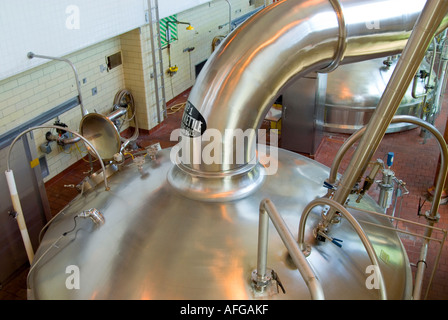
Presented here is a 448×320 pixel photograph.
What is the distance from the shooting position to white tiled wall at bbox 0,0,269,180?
718 centimetres

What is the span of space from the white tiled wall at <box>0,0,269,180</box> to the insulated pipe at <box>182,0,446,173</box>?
14.7ft

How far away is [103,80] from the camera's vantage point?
Result: 8.93 metres

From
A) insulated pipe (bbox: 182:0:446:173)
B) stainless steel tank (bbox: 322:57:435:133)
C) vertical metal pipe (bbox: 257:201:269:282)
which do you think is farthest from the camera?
stainless steel tank (bbox: 322:57:435:133)

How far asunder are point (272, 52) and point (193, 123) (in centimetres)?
79

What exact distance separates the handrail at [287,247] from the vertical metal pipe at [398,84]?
3.11ft

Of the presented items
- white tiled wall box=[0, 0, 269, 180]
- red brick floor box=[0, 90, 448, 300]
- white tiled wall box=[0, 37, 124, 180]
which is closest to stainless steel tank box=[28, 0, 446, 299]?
red brick floor box=[0, 90, 448, 300]

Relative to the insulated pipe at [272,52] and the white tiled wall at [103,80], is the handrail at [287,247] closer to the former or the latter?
the insulated pipe at [272,52]

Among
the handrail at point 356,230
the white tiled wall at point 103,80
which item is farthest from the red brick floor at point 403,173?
the handrail at point 356,230

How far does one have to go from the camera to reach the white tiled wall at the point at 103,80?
718 cm

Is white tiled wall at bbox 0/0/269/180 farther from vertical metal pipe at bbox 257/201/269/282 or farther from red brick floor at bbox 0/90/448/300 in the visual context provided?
vertical metal pipe at bbox 257/201/269/282

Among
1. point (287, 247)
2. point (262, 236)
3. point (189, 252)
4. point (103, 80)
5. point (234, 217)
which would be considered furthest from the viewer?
point (103, 80)

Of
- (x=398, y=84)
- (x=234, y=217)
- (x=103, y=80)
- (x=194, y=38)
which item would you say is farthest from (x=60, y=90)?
(x=398, y=84)

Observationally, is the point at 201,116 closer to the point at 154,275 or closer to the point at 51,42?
the point at 154,275

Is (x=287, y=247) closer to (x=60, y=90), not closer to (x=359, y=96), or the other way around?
(x=60, y=90)
